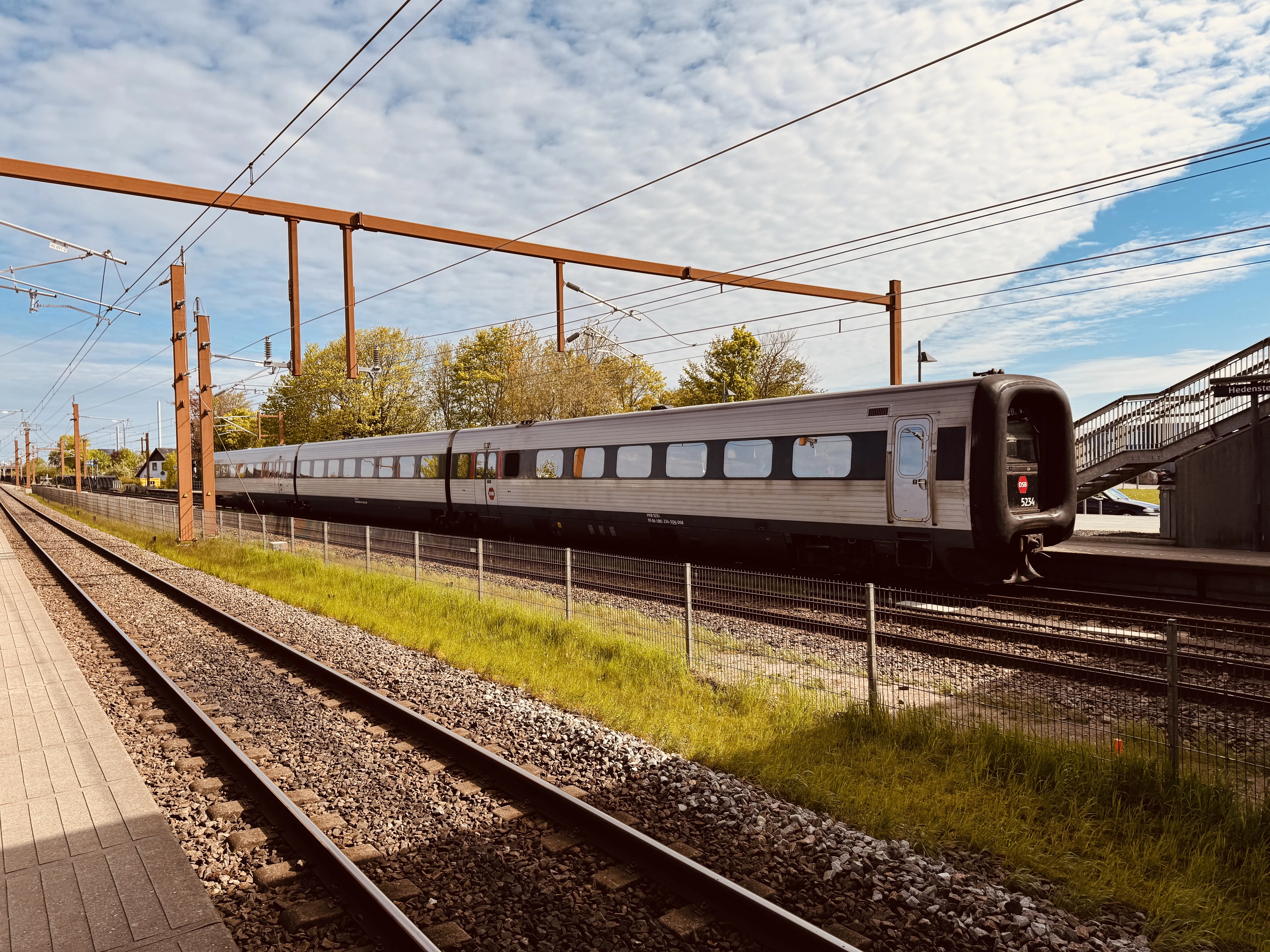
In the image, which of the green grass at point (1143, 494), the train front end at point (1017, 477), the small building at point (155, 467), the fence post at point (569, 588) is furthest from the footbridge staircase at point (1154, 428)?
the small building at point (155, 467)

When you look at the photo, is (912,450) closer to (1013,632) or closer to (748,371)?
(1013,632)

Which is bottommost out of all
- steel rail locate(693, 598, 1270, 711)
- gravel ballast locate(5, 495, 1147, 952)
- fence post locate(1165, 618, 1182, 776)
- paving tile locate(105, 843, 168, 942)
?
gravel ballast locate(5, 495, 1147, 952)

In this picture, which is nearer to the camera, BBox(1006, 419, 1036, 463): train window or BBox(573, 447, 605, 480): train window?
BBox(1006, 419, 1036, 463): train window

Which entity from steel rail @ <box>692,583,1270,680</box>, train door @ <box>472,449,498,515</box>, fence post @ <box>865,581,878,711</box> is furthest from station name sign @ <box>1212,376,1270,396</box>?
train door @ <box>472,449,498,515</box>

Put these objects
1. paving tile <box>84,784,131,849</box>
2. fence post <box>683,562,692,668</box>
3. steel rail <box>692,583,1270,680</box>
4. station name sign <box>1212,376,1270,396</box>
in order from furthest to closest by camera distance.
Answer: station name sign <box>1212,376,1270,396</box>, fence post <box>683,562,692,668</box>, steel rail <box>692,583,1270,680</box>, paving tile <box>84,784,131,849</box>

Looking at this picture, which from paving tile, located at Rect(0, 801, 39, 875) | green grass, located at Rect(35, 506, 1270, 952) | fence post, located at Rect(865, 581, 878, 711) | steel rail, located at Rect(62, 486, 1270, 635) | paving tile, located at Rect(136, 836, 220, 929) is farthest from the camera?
steel rail, located at Rect(62, 486, 1270, 635)

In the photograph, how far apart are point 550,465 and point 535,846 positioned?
14.7 metres

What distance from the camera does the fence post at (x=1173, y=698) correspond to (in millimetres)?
5242

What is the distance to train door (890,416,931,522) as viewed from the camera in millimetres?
11445

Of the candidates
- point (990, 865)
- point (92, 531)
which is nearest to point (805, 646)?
point (990, 865)

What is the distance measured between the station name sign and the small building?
86.7m

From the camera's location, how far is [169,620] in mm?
12594

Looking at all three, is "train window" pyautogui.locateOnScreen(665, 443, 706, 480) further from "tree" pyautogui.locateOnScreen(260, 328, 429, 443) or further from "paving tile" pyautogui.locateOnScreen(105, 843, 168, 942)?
"tree" pyautogui.locateOnScreen(260, 328, 429, 443)

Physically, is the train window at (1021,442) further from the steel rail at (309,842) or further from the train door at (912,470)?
the steel rail at (309,842)
